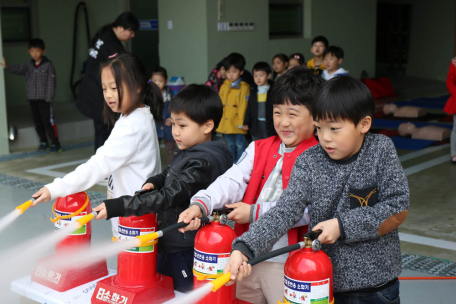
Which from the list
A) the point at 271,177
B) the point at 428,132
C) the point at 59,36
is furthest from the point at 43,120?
the point at 271,177

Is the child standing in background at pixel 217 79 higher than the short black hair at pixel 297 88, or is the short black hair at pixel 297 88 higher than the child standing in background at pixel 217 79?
the short black hair at pixel 297 88

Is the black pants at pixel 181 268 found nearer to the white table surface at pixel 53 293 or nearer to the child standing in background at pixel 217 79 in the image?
the white table surface at pixel 53 293

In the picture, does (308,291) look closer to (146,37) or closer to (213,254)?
(213,254)

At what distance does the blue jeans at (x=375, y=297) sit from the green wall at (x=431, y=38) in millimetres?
15885

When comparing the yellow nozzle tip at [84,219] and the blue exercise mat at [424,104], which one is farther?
the blue exercise mat at [424,104]

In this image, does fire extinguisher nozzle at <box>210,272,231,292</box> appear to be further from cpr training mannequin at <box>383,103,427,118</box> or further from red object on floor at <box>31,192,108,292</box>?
cpr training mannequin at <box>383,103,427,118</box>

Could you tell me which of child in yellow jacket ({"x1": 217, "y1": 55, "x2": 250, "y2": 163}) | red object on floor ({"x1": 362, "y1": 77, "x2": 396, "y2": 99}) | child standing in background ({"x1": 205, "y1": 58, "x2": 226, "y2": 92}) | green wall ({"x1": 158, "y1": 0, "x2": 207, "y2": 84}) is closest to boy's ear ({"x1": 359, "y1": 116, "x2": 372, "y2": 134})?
child in yellow jacket ({"x1": 217, "y1": 55, "x2": 250, "y2": 163})

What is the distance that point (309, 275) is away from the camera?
172 cm

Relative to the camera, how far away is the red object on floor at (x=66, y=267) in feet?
8.09

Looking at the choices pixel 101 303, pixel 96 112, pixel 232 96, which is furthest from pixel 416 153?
pixel 101 303

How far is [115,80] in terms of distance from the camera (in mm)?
2838

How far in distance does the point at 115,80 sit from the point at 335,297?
1.55m

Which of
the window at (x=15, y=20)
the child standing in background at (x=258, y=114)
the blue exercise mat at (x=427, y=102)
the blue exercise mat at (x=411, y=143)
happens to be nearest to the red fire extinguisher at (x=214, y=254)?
the child standing in background at (x=258, y=114)

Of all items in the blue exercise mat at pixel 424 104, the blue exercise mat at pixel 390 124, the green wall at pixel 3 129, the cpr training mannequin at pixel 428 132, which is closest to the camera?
the green wall at pixel 3 129
